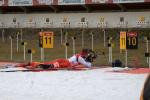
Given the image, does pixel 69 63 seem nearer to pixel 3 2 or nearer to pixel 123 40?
pixel 123 40

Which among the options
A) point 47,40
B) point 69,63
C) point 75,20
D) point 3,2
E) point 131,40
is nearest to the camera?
point 69,63

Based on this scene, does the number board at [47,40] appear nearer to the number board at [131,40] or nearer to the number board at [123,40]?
the number board at [123,40]

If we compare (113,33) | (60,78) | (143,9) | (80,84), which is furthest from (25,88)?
(143,9)

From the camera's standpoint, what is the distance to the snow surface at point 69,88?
23.6 feet

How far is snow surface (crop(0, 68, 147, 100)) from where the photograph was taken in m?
7.20

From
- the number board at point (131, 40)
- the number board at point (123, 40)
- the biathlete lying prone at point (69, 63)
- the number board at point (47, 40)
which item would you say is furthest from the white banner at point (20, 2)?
the biathlete lying prone at point (69, 63)

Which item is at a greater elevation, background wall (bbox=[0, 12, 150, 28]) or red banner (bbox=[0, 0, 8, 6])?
red banner (bbox=[0, 0, 8, 6])

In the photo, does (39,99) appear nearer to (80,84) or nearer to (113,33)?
(80,84)

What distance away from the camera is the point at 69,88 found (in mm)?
8078

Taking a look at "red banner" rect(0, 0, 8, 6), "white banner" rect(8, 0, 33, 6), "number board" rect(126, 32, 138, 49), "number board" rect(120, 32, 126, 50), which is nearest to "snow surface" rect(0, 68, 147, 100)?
"number board" rect(126, 32, 138, 49)

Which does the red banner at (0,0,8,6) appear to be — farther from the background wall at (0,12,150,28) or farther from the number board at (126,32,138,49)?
the number board at (126,32,138,49)

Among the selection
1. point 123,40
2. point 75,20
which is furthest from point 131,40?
point 75,20

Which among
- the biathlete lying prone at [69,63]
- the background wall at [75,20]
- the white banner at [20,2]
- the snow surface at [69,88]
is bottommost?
the snow surface at [69,88]

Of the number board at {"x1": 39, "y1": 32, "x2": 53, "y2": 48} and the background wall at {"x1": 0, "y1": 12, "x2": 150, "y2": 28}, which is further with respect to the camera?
the background wall at {"x1": 0, "y1": 12, "x2": 150, "y2": 28}
